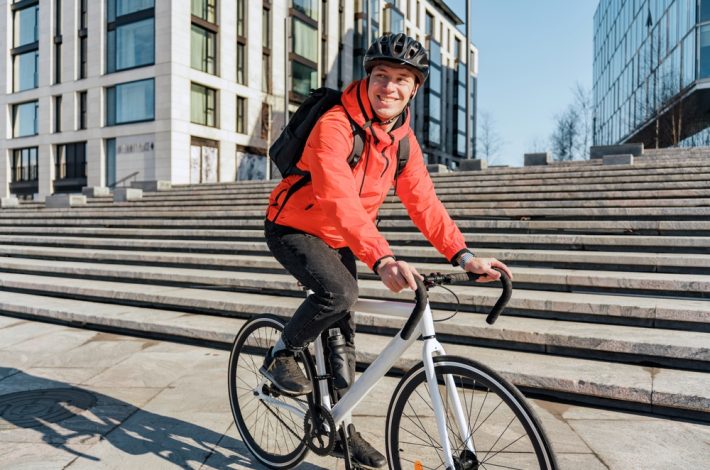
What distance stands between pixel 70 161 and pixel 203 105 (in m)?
10.5

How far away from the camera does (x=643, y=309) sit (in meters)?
5.09

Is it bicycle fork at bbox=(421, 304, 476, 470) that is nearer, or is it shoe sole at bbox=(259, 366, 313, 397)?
bicycle fork at bbox=(421, 304, 476, 470)

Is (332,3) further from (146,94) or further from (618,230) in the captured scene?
(618,230)

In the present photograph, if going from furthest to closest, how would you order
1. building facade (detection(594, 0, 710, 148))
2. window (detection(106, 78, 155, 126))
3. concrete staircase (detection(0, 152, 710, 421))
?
window (detection(106, 78, 155, 126)) → building facade (detection(594, 0, 710, 148)) → concrete staircase (detection(0, 152, 710, 421))

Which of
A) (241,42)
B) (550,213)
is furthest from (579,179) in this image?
(241,42)

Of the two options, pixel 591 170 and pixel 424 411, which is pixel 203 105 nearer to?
pixel 591 170

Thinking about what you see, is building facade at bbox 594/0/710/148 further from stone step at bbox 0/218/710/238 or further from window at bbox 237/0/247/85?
window at bbox 237/0/247/85

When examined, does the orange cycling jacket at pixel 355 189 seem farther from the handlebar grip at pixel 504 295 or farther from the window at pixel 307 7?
the window at pixel 307 7

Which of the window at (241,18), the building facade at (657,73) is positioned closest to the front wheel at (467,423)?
the building facade at (657,73)

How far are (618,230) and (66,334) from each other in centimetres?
698

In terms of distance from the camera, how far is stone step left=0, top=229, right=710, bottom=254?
6.84 m

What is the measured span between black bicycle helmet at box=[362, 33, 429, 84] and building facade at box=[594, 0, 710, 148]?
25682mm

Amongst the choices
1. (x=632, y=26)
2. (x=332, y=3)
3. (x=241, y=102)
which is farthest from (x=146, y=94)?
(x=632, y=26)

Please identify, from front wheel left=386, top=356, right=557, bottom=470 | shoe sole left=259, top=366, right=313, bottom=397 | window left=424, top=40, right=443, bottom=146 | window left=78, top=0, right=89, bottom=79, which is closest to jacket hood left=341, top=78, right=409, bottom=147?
front wheel left=386, top=356, right=557, bottom=470
